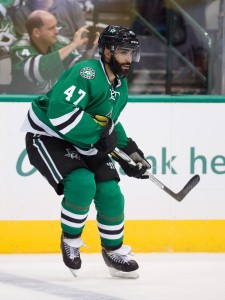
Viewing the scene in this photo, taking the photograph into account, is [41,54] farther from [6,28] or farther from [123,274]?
[123,274]

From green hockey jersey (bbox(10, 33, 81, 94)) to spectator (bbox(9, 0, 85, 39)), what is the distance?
46 millimetres

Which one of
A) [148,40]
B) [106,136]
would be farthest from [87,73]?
[148,40]

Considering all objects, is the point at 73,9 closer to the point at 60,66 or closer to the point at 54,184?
the point at 60,66

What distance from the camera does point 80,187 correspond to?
4250 mm

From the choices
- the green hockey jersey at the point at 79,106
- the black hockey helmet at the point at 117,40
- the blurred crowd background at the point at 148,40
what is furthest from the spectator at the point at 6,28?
the black hockey helmet at the point at 117,40

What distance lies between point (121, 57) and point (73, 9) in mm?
1061

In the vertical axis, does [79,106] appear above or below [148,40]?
above

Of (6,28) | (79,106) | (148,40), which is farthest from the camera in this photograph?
(148,40)

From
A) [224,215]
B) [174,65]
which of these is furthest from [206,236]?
[174,65]

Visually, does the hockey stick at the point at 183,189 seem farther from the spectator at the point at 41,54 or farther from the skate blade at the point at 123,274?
the spectator at the point at 41,54

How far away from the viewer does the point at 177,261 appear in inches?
198

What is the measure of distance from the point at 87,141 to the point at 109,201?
0.98 ft

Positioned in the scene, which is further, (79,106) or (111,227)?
(111,227)

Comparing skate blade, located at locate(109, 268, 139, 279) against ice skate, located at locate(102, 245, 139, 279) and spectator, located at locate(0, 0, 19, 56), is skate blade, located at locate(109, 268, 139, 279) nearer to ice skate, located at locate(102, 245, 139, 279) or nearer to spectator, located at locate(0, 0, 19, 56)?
ice skate, located at locate(102, 245, 139, 279)
